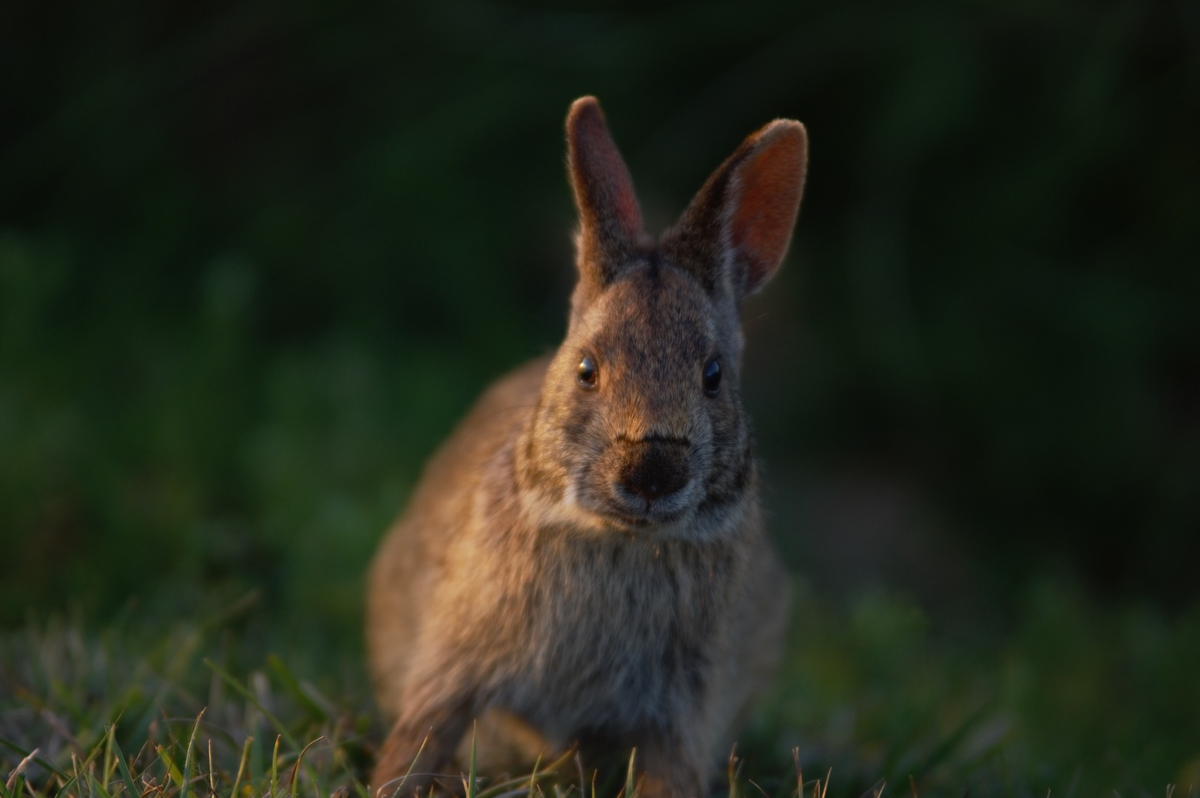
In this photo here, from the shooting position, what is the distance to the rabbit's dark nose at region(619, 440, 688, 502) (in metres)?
2.79

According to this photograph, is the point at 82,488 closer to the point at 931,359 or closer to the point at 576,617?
the point at 576,617

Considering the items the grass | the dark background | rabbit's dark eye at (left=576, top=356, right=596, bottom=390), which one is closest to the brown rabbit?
rabbit's dark eye at (left=576, top=356, right=596, bottom=390)

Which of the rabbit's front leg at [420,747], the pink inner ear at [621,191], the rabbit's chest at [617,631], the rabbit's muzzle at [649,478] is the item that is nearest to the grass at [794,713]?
the rabbit's front leg at [420,747]

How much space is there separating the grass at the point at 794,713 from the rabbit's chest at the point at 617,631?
0.68 feet

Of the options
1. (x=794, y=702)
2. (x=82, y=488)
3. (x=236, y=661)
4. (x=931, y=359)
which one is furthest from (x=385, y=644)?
(x=931, y=359)

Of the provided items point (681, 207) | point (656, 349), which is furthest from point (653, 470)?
point (681, 207)

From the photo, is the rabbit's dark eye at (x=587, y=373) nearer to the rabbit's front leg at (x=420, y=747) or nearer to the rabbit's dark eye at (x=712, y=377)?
the rabbit's dark eye at (x=712, y=377)

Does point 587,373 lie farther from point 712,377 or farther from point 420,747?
point 420,747

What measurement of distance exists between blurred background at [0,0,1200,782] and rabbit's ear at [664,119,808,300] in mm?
2926

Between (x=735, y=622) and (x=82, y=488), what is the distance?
322cm

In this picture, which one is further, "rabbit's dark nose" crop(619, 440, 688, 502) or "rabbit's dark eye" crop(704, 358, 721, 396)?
"rabbit's dark eye" crop(704, 358, 721, 396)

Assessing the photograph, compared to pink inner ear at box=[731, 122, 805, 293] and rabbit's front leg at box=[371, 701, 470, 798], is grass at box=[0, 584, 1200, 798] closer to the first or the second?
rabbit's front leg at box=[371, 701, 470, 798]

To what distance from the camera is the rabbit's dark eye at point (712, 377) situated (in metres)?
3.09

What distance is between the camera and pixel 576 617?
3.20 meters
